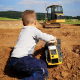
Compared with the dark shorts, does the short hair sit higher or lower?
higher

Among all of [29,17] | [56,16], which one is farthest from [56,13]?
[29,17]

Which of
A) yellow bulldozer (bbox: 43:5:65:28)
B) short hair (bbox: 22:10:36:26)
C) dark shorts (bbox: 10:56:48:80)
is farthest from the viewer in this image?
yellow bulldozer (bbox: 43:5:65:28)

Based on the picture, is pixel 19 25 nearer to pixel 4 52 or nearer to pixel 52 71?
pixel 4 52

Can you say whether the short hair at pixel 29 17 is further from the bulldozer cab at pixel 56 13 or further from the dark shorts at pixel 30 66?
the bulldozer cab at pixel 56 13

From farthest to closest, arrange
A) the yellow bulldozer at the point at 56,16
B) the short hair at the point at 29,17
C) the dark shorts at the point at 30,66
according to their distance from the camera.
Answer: the yellow bulldozer at the point at 56,16 < the short hair at the point at 29,17 < the dark shorts at the point at 30,66

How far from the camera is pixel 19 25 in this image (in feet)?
63.2

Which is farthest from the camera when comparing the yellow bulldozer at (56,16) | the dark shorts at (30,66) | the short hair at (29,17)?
the yellow bulldozer at (56,16)

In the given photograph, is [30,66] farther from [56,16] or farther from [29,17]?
[56,16]

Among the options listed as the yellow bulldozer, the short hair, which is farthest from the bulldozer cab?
the short hair

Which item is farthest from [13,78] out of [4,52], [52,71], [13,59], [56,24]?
[56,24]

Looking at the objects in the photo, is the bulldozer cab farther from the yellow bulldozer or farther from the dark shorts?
the dark shorts

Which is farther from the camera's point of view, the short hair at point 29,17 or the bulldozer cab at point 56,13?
the bulldozer cab at point 56,13

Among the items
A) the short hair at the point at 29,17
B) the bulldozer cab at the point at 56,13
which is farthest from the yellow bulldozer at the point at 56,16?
the short hair at the point at 29,17

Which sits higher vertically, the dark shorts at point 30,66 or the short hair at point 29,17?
the short hair at point 29,17
